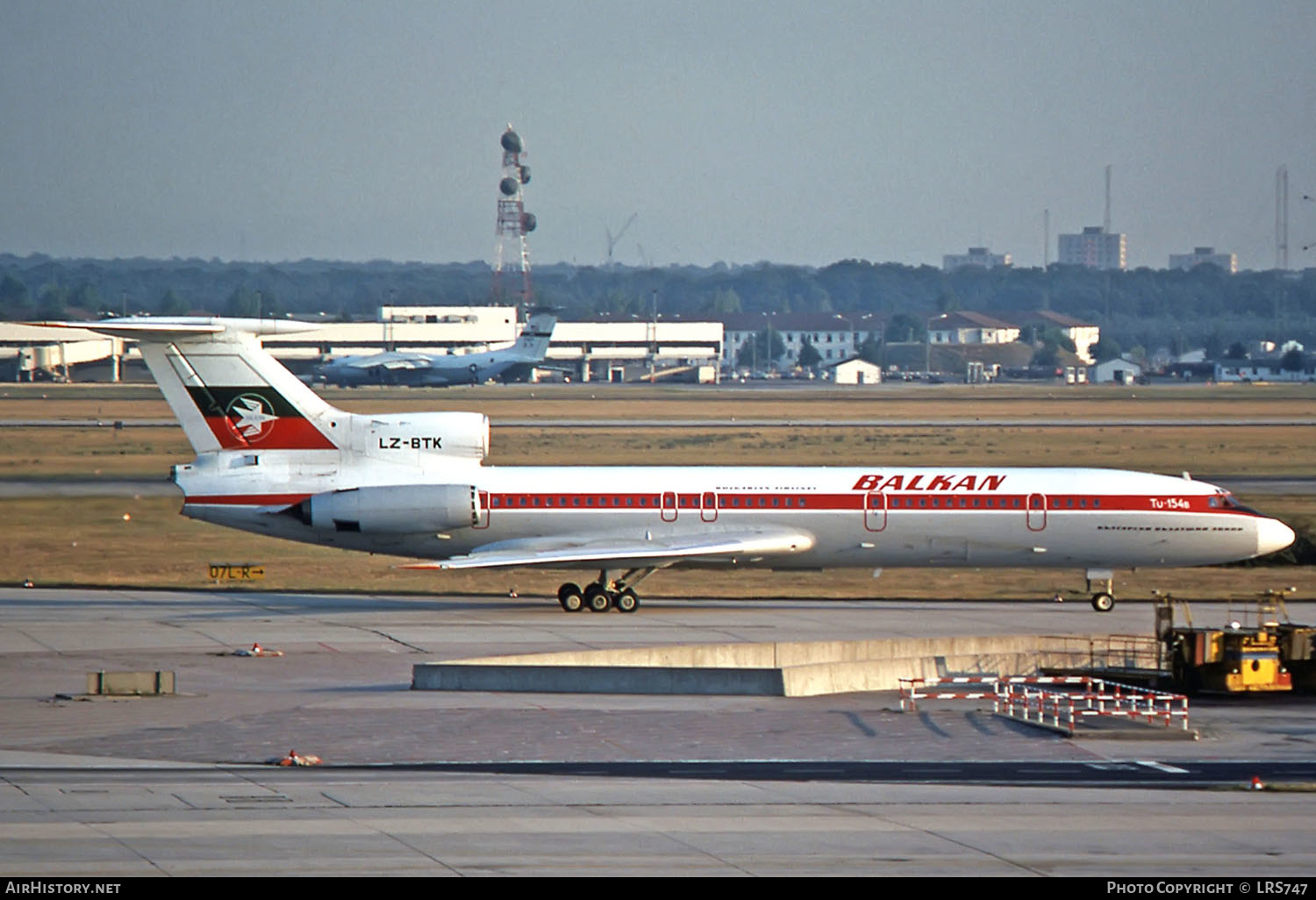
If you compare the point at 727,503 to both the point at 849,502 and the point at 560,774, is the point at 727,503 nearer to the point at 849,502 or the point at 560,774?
the point at 849,502

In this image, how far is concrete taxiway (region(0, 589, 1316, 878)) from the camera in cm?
1986

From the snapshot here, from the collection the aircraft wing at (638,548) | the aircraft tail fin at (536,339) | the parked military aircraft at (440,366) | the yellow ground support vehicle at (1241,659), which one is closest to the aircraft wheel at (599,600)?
the aircraft wing at (638,548)

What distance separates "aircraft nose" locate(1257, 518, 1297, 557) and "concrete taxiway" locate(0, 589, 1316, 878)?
8.83m

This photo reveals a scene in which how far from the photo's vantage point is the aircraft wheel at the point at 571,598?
42812 mm

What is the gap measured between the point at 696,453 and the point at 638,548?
1910 inches

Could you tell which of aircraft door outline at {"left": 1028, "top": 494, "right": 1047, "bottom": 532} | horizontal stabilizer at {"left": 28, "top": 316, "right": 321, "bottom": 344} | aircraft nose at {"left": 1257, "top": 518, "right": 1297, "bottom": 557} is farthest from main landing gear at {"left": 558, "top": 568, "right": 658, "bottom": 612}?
aircraft nose at {"left": 1257, "top": 518, "right": 1297, "bottom": 557}

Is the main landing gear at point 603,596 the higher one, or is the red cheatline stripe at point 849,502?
the red cheatline stripe at point 849,502

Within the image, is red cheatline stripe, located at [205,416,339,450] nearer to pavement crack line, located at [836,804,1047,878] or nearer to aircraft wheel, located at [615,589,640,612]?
aircraft wheel, located at [615,589,640,612]

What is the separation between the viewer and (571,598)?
42.8 meters

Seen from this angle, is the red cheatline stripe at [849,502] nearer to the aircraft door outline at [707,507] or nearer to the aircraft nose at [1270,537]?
the aircraft door outline at [707,507]

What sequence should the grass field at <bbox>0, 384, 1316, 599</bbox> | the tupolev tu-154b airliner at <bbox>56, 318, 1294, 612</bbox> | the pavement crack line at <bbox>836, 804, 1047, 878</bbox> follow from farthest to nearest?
the grass field at <bbox>0, 384, 1316, 599</bbox>, the tupolev tu-154b airliner at <bbox>56, 318, 1294, 612</bbox>, the pavement crack line at <bbox>836, 804, 1047, 878</bbox>

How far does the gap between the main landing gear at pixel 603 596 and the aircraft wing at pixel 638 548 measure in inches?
27.9

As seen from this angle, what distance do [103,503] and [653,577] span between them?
1034 inches

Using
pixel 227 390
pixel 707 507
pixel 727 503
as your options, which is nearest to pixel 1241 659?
pixel 727 503
